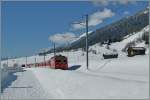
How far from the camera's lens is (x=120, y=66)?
56.7 m

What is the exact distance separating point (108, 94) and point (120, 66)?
41.6m

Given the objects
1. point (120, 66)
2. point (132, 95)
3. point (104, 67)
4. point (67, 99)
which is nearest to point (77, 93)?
point (67, 99)

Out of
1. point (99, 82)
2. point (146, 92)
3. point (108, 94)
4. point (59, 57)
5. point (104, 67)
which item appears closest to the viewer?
point (146, 92)

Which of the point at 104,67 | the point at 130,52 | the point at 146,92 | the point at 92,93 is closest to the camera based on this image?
the point at 146,92

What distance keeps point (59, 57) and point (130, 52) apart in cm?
4351

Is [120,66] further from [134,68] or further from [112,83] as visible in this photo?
[112,83]

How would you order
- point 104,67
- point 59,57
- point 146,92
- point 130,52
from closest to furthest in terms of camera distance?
point 146,92 → point 104,67 → point 59,57 → point 130,52

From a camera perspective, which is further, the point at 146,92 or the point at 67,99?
the point at 67,99

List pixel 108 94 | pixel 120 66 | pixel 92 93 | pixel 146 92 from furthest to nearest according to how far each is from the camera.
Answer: pixel 120 66, pixel 92 93, pixel 108 94, pixel 146 92

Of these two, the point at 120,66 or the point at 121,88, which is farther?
the point at 120,66

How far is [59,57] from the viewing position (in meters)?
70.1

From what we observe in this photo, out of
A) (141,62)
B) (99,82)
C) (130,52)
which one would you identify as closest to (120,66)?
→ (141,62)

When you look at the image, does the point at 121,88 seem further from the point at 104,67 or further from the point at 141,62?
the point at 104,67

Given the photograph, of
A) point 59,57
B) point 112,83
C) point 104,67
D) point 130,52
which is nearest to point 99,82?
point 112,83
